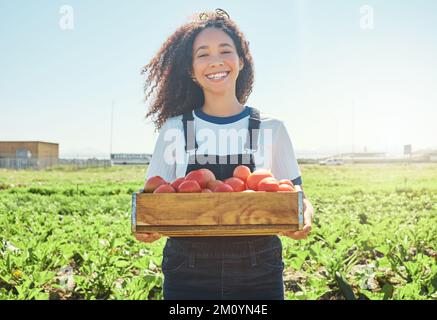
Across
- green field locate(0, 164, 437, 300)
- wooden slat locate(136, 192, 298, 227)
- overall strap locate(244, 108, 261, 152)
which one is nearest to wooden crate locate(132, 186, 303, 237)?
wooden slat locate(136, 192, 298, 227)

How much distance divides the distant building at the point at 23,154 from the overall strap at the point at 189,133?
9581 mm

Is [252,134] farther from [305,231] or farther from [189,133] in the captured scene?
[305,231]

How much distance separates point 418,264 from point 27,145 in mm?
9400

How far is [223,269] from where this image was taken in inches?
62.1

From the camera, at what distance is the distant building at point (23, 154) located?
10.4 metres

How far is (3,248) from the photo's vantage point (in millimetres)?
3738

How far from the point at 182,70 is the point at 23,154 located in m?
9.54

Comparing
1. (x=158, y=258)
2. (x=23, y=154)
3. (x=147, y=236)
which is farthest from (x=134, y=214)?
(x=23, y=154)

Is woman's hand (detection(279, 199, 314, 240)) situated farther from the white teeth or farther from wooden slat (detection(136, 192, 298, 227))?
the white teeth

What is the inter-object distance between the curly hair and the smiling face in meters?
0.05

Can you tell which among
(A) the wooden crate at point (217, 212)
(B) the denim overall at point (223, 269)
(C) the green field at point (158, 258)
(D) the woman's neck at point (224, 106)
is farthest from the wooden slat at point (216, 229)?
(C) the green field at point (158, 258)

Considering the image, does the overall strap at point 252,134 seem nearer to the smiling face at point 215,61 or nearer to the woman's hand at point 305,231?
the smiling face at point 215,61
